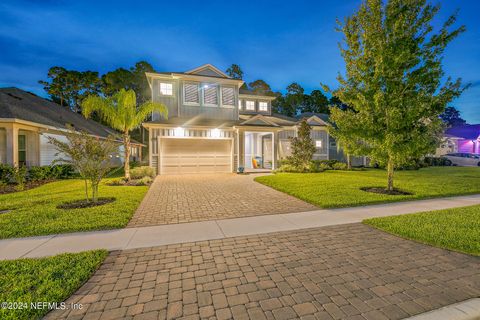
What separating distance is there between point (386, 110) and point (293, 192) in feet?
15.6

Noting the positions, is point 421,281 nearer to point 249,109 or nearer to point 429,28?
point 429,28

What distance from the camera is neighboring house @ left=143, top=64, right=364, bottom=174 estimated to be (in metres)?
15.0

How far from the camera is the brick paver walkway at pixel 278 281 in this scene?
227 cm

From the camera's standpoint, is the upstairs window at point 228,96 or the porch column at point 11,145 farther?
the upstairs window at point 228,96

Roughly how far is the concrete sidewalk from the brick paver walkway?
44 cm

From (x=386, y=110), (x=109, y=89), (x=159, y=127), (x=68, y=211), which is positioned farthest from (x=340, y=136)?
(x=109, y=89)

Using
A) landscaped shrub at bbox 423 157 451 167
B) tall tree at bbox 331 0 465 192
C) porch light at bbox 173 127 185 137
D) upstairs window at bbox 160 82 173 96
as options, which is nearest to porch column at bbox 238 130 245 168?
porch light at bbox 173 127 185 137

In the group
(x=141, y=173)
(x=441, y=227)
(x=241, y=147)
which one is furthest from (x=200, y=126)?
(x=441, y=227)

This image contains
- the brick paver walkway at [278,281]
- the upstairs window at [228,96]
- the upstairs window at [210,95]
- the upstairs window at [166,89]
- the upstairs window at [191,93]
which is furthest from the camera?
the upstairs window at [228,96]

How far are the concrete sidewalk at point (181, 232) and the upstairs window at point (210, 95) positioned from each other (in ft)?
44.2

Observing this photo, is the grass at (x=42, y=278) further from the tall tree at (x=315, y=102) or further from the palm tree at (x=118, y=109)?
the tall tree at (x=315, y=102)

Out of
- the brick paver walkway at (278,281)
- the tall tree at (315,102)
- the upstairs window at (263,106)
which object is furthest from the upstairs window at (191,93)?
the tall tree at (315,102)

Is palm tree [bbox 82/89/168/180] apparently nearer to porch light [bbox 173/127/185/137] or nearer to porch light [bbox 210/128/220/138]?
porch light [bbox 173/127/185/137]

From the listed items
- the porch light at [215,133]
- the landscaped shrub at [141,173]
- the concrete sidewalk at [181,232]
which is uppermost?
the porch light at [215,133]
